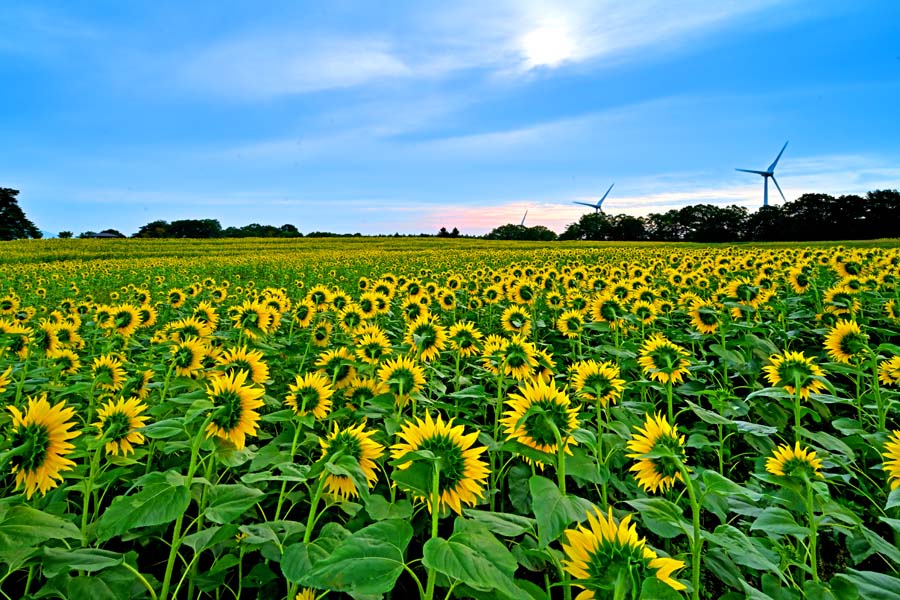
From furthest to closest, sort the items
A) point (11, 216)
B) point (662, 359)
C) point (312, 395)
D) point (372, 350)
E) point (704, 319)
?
point (11, 216)
point (704, 319)
point (372, 350)
point (662, 359)
point (312, 395)

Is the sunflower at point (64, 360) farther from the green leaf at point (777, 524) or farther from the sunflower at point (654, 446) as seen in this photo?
the green leaf at point (777, 524)

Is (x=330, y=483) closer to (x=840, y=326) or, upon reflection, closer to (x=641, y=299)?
(x=840, y=326)

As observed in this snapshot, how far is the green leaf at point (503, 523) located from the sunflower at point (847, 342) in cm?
287

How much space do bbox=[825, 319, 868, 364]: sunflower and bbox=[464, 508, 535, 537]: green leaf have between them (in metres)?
2.87

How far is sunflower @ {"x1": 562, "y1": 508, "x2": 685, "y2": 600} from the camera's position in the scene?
38.8 inches

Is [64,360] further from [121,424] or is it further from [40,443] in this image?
[40,443]

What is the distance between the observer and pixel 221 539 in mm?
1672

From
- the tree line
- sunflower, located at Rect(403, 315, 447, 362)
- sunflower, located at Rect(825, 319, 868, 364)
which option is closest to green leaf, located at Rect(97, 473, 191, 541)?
sunflower, located at Rect(403, 315, 447, 362)

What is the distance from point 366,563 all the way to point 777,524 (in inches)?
53.3

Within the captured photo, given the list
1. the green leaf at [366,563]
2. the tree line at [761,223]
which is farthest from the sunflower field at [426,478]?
the tree line at [761,223]

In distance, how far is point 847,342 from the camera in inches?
126

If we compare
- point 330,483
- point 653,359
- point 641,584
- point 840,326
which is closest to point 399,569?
point 641,584

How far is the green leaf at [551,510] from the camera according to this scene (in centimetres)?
125

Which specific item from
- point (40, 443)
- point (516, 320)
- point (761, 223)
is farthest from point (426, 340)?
point (761, 223)
